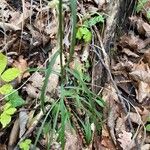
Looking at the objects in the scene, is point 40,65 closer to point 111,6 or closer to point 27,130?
point 27,130

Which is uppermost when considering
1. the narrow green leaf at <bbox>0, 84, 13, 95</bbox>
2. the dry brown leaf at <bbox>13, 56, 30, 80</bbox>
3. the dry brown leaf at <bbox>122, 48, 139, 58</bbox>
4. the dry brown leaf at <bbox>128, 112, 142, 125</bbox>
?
the dry brown leaf at <bbox>13, 56, 30, 80</bbox>

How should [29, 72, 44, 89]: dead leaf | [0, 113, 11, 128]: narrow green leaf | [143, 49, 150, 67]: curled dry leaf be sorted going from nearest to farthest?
[0, 113, 11, 128]: narrow green leaf, [29, 72, 44, 89]: dead leaf, [143, 49, 150, 67]: curled dry leaf

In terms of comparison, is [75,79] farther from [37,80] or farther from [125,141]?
[125,141]

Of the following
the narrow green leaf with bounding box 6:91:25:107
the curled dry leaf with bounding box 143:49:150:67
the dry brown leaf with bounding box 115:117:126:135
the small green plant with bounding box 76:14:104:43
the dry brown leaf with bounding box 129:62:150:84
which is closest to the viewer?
the narrow green leaf with bounding box 6:91:25:107

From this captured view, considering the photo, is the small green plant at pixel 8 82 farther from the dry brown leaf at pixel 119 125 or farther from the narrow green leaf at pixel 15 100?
the dry brown leaf at pixel 119 125

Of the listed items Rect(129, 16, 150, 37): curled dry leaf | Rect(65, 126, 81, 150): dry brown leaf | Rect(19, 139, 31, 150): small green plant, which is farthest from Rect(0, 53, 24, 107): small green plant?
Rect(129, 16, 150, 37): curled dry leaf

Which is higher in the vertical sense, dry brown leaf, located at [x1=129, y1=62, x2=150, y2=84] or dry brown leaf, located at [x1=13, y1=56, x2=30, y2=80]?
dry brown leaf, located at [x1=13, y1=56, x2=30, y2=80]

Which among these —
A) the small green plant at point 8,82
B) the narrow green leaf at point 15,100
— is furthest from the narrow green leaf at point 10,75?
the narrow green leaf at point 15,100

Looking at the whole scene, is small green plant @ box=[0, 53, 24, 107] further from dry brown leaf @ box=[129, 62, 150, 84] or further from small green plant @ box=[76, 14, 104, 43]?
dry brown leaf @ box=[129, 62, 150, 84]
